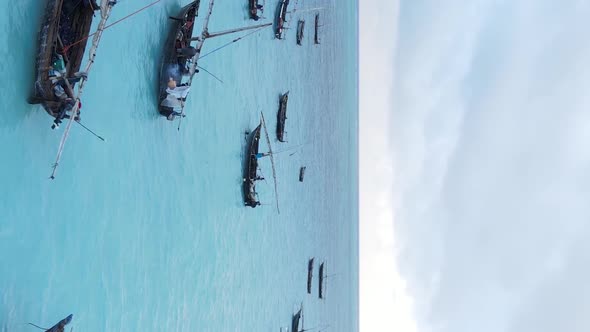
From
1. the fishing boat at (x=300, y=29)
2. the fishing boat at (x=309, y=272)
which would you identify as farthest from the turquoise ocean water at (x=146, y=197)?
the fishing boat at (x=309, y=272)

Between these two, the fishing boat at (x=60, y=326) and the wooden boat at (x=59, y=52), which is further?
the wooden boat at (x=59, y=52)

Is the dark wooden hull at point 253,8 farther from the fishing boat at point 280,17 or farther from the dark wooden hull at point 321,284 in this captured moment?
the dark wooden hull at point 321,284

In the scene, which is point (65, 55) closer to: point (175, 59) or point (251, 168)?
point (175, 59)

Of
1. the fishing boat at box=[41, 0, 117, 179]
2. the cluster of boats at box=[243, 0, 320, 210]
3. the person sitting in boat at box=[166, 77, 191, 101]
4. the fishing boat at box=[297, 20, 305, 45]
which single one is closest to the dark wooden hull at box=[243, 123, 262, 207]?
the cluster of boats at box=[243, 0, 320, 210]

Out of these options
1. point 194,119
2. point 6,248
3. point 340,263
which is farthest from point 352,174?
point 6,248

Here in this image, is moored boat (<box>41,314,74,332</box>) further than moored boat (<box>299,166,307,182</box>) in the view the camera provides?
No

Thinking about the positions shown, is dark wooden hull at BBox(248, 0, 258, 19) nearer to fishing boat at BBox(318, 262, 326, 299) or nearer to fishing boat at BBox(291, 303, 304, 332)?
fishing boat at BBox(291, 303, 304, 332)

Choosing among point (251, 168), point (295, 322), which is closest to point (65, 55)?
point (251, 168)
